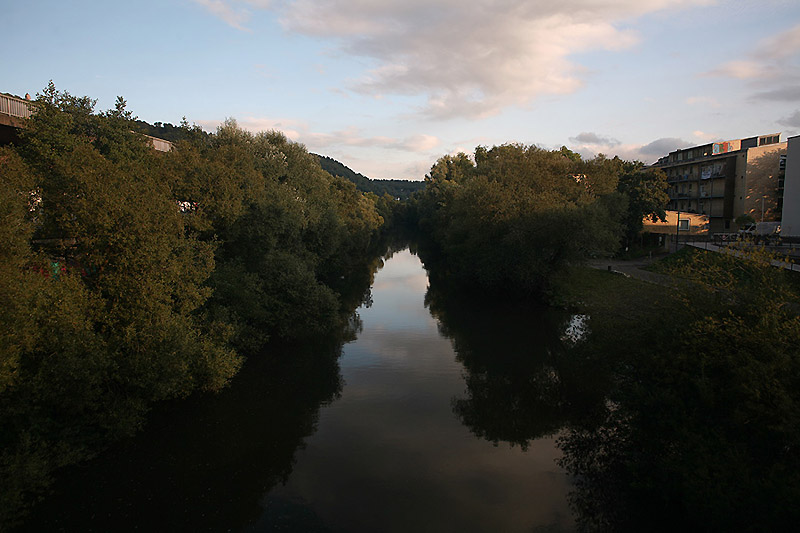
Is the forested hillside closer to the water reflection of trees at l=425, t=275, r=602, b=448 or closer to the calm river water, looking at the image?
the water reflection of trees at l=425, t=275, r=602, b=448

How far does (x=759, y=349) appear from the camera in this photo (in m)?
11.6

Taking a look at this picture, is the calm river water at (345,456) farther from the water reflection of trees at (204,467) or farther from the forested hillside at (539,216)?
the forested hillside at (539,216)

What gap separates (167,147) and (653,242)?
179 feet

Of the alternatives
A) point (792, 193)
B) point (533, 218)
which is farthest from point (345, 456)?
point (792, 193)

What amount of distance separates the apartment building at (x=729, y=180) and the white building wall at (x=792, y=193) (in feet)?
71.3

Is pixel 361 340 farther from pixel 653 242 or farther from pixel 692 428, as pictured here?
pixel 653 242

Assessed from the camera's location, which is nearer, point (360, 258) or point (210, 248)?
point (210, 248)

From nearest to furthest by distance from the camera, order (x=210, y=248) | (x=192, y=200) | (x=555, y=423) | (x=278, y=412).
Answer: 1. (x=555, y=423)
2. (x=278, y=412)
3. (x=210, y=248)
4. (x=192, y=200)

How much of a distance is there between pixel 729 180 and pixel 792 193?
98.9ft

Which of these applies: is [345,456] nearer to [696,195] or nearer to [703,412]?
[703,412]

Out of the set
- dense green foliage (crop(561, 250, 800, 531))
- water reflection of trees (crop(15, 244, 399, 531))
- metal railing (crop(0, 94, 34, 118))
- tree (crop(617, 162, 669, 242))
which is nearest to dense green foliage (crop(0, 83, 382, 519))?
metal railing (crop(0, 94, 34, 118))

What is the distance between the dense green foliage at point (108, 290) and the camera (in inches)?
540

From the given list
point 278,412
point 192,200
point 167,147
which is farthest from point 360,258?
point 278,412

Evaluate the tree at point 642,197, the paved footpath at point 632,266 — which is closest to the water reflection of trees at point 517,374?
the paved footpath at point 632,266
